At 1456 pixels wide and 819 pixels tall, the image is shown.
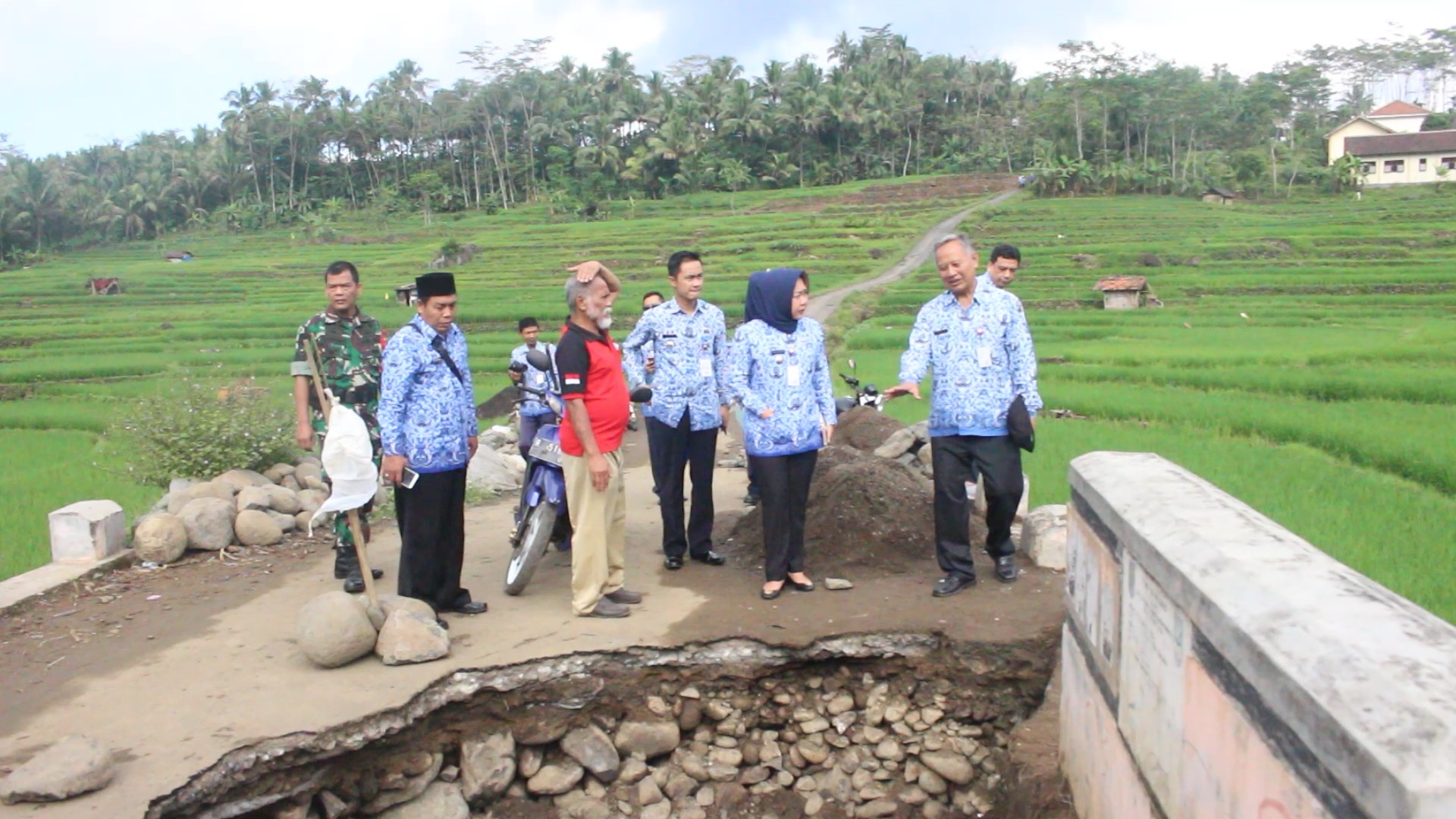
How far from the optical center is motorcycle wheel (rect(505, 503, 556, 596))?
16.4ft

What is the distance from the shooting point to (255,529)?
6.07 meters

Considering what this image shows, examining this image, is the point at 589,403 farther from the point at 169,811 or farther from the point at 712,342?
the point at 169,811

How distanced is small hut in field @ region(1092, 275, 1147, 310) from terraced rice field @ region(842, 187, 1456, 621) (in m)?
0.35

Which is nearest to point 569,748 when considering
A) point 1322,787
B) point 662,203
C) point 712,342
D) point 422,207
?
point 712,342

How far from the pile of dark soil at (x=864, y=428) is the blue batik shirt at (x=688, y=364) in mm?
3020

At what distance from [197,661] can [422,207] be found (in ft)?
196

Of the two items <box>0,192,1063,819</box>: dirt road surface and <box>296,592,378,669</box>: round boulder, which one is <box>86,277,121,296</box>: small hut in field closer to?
<box>0,192,1063,819</box>: dirt road surface

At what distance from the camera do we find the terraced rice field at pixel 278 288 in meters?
11.9

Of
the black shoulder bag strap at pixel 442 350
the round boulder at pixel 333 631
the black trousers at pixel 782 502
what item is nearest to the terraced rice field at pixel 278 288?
the round boulder at pixel 333 631

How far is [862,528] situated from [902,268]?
2698cm

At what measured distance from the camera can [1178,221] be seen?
3488 centimetres

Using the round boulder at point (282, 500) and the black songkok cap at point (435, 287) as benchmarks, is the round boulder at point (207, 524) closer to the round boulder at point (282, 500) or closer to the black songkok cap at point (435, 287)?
the round boulder at point (282, 500)

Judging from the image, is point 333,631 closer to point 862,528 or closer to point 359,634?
point 359,634

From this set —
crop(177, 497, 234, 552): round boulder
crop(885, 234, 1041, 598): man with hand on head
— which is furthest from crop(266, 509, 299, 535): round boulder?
crop(885, 234, 1041, 598): man with hand on head
